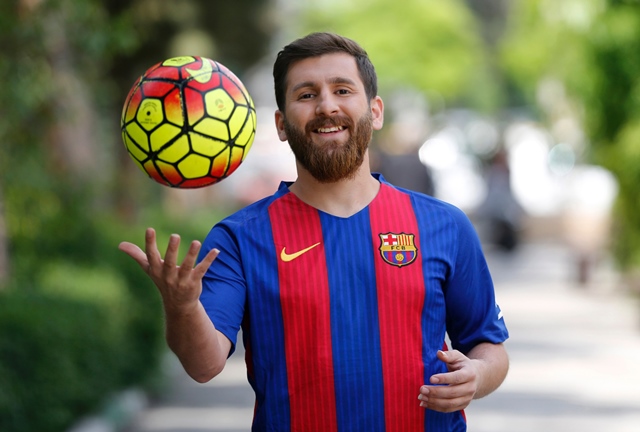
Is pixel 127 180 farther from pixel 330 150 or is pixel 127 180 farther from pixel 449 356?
pixel 449 356

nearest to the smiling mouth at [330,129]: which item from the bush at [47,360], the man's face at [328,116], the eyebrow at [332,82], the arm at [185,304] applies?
the man's face at [328,116]

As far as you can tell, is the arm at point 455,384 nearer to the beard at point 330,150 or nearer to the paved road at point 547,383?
the beard at point 330,150

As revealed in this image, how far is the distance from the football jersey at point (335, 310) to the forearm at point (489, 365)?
0.12 meters

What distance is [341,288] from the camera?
3.62 m

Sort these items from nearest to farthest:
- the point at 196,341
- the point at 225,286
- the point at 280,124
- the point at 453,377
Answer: the point at 196,341 < the point at 453,377 < the point at 225,286 < the point at 280,124

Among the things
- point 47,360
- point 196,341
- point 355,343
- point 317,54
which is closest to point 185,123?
point 317,54

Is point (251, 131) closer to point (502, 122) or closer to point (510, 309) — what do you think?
point (510, 309)

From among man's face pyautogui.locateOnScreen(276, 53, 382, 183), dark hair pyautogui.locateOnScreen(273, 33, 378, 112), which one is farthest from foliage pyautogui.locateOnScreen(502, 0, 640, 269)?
man's face pyautogui.locateOnScreen(276, 53, 382, 183)

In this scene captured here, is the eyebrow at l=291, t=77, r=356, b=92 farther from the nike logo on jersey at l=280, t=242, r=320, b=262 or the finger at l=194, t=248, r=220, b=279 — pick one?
the finger at l=194, t=248, r=220, b=279

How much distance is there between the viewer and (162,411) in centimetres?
1025

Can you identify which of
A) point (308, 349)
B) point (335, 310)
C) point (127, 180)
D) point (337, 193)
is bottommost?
point (308, 349)

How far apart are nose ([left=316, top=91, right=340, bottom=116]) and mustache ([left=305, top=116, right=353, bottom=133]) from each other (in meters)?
0.02

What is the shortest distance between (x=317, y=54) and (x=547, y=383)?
806 cm

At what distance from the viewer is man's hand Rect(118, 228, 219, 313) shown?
311 centimetres
